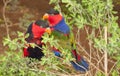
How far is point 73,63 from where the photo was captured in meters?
1.85

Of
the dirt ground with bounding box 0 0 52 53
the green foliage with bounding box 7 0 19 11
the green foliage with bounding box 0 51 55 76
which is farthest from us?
the green foliage with bounding box 7 0 19 11

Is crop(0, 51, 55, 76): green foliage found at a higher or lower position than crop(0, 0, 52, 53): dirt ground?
higher

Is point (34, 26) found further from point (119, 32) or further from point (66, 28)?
point (119, 32)

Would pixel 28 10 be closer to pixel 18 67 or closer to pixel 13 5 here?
pixel 13 5

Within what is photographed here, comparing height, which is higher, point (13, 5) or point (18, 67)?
point (18, 67)

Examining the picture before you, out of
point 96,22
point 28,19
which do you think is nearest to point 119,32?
point 96,22

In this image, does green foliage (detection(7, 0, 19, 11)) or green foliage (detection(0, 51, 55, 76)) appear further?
green foliage (detection(7, 0, 19, 11))

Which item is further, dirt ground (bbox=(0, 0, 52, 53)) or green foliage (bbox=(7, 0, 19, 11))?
green foliage (bbox=(7, 0, 19, 11))

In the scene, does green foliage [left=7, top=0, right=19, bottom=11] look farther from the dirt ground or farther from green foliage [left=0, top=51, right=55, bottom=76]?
green foliage [left=0, top=51, right=55, bottom=76]

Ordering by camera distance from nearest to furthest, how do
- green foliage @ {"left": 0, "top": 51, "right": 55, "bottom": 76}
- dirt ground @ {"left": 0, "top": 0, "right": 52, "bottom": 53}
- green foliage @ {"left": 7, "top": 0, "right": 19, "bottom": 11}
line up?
1. green foliage @ {"left": 0, "top": 51, "right": 55, "bottom": 76}
2. dirt ground @ {"left": 0, "top": 0, "right": 52, "bottom": 53}
3. green foliage @ {"left": 7, "top": 0, "right": 19, "bottom": 11}

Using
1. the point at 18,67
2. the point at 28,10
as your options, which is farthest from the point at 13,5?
the point at 18,67

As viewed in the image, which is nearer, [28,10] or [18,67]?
[18,67]

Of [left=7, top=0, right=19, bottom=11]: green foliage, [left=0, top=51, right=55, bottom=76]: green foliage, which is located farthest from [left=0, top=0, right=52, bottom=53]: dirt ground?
[left=0, top=51, right=55, bottom=76]: green foliage

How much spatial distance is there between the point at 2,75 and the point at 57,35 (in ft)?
2.07
